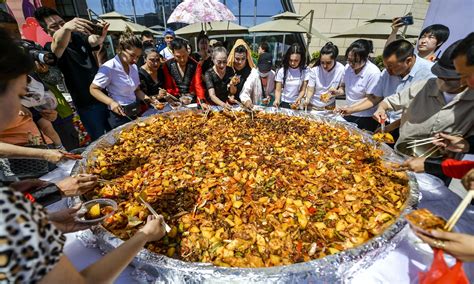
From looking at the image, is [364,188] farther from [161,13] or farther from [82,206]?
[161,13]

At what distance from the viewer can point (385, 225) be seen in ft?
5.91

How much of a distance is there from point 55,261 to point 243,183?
165 centimetres

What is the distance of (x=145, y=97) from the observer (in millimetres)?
4105

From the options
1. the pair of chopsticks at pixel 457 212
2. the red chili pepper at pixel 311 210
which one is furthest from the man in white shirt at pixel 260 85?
the pair of chopsticks at pixel 457 212

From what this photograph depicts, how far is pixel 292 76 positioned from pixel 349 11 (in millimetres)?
11791

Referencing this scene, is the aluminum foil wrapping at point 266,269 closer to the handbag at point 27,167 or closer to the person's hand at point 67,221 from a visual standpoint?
the person's hand at point 67,221

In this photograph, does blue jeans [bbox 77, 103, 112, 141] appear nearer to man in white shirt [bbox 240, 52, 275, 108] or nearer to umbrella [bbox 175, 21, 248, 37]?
man in white shirt [bbox 240, 52, 275, 108]

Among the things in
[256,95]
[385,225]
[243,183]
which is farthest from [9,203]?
[256,95]

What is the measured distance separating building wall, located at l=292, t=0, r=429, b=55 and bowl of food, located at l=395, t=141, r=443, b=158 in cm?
1348

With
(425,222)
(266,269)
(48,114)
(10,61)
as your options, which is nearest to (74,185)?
(10,61)

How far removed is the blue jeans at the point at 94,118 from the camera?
408 centimetres

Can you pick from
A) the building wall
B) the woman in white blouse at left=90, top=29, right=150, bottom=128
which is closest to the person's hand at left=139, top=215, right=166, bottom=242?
the woman in white blouse at left=90, top=29, right=150, bottom=128

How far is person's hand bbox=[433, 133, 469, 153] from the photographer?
2.30 metres

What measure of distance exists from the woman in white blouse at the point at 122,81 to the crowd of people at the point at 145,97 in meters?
0.02
